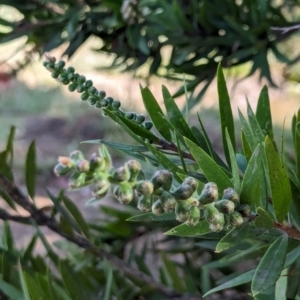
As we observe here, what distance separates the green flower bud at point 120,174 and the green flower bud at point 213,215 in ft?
0.11

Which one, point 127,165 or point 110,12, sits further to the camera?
point 110,12

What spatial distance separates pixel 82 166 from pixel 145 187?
2 centimetres

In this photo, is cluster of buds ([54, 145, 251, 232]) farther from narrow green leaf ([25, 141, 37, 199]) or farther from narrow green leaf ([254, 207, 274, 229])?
narrow green leaf ([25, 141, 37, 199])

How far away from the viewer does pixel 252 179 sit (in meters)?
0.15

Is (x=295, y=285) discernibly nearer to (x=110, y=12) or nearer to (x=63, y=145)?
(x=110, y=12)

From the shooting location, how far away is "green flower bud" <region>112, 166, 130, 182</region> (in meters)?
0.12

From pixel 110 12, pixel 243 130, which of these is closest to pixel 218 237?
pixel 243 130

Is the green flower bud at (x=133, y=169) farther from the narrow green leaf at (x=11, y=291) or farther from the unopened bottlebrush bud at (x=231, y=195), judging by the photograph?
the narrow green leaf at (x=11, y=291)

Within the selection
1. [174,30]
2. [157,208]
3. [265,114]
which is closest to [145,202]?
[157,208]

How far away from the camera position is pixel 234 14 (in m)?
0.35

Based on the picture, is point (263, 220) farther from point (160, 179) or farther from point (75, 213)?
point (75, 213)

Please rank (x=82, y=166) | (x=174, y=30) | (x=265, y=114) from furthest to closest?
(x=174, y=30) → (x=265, y=114) → (x=82, y=166)

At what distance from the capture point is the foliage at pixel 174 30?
1.13 feet

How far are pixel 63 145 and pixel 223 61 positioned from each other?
801mm
